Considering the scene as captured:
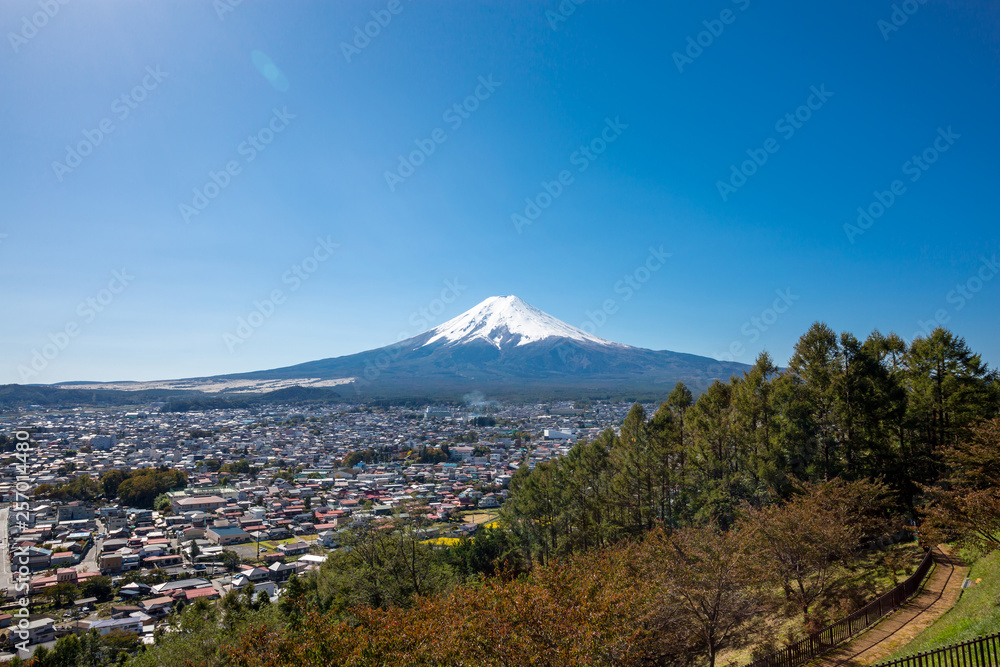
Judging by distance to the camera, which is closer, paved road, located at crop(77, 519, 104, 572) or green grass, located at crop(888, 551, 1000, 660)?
green grass, located at crop(888, 551, 1000, 660)

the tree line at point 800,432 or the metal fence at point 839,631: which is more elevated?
the tree line at point 800,432

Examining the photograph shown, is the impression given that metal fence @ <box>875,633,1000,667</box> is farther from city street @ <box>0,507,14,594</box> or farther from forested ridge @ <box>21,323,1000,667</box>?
city street @ <box>0,507,14,594</box>

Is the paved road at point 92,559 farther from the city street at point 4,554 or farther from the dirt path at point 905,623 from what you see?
the dirt path at point 905,623

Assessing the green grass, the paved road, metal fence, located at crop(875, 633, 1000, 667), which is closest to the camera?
metal fence, located at crop(875, 633, 1000, 667)

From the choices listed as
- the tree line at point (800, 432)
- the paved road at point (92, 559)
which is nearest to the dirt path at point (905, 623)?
the tree line at point (800, 432)

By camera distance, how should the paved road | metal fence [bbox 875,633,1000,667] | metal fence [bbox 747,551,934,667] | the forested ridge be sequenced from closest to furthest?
metal fence [bbox 875,633,1000,667]
the forested ridge
metal fence [bbox 747,551,934,667]
the paved road

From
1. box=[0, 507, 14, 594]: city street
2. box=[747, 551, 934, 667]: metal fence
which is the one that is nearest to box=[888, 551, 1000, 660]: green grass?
box=[747, 551, 934, 667]: metal fence
